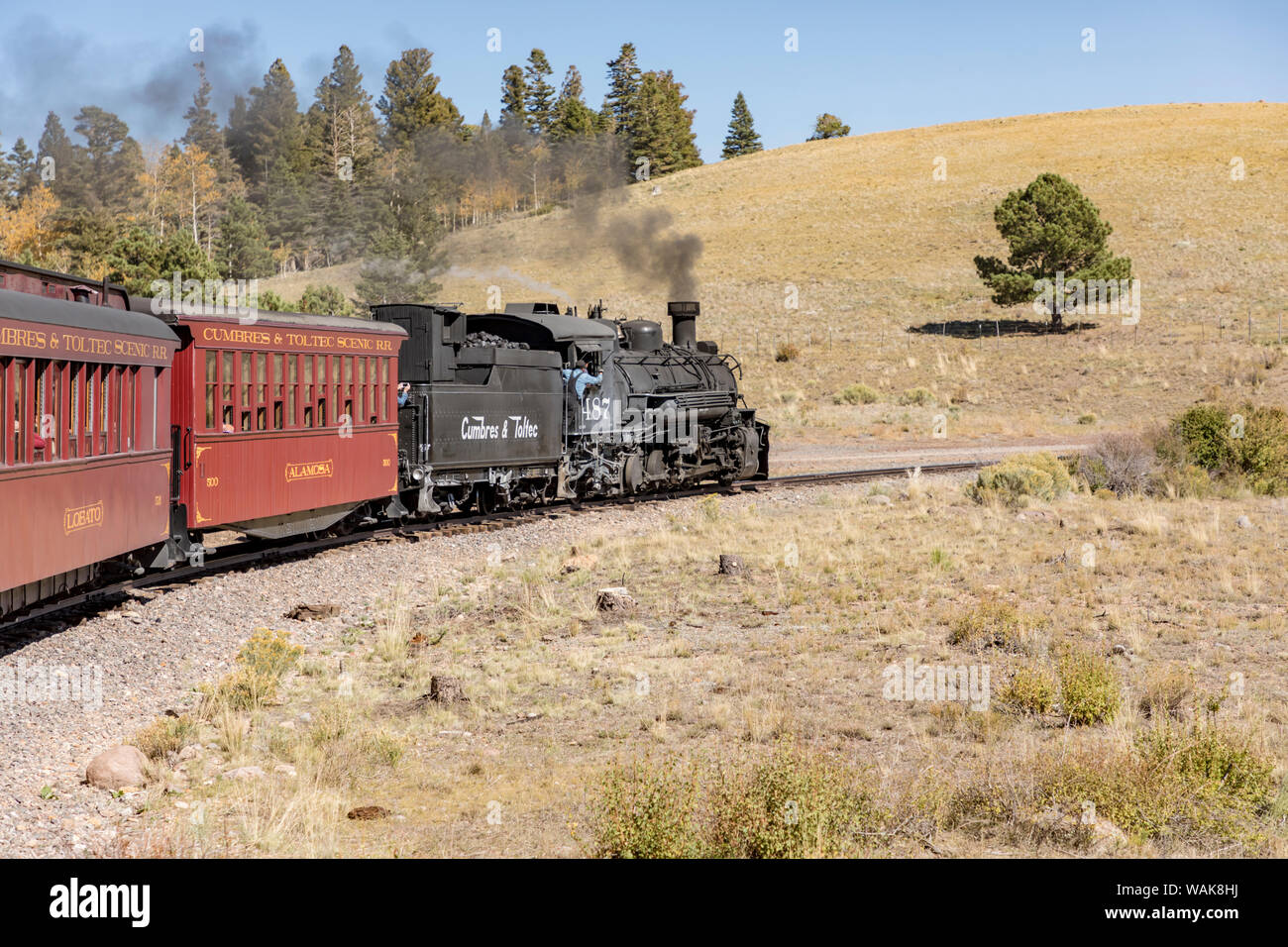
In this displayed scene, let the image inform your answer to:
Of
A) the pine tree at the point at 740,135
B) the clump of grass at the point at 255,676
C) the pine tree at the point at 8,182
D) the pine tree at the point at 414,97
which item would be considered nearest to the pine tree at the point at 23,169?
the pine tree at the point at 8,182

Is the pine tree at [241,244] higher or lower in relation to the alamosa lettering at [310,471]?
higher

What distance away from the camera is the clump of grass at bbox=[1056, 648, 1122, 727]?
955 centimetres

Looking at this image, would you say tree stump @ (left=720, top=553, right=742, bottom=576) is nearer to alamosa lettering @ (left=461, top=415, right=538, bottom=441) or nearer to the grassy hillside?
alamosa lettering @ (left=461, top=415, right=538, bottom=441)

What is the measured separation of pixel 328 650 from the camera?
474 inches

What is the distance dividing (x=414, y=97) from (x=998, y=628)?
337 ft

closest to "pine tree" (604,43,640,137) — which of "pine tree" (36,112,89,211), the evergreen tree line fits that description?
the evergreen tree line

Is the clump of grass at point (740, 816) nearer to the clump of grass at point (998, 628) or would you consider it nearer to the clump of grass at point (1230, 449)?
the clump of grass at point (998, 628)

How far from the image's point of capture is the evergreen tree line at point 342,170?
2494 inches

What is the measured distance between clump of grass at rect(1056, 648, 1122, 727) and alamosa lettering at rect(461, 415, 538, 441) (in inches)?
442

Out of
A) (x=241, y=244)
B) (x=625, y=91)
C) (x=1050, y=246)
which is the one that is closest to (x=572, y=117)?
(x=625, y=91)

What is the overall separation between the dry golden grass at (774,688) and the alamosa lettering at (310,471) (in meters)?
A: 2.41

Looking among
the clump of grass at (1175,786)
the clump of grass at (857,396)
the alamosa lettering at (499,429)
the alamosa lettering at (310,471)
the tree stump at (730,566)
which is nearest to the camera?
the clump of grass at (1175,786)
